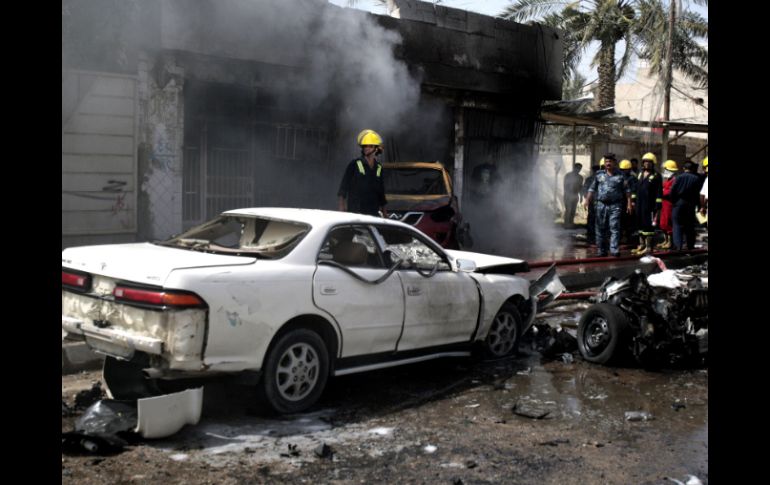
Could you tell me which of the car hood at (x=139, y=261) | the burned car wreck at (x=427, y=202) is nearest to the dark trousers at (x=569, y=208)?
the burned car wreck at (x=427, y=202)

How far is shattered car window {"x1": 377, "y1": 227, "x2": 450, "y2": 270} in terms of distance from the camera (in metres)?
6.11

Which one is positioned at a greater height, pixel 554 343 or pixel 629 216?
pixel 629 216

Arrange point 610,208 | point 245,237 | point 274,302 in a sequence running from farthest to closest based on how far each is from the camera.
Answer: point 610,208, point 245,237, point 274,302

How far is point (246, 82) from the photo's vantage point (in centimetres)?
1282

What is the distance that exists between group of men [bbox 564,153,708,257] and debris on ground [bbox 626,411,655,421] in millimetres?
9018

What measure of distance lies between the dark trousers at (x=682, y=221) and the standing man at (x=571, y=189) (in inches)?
211

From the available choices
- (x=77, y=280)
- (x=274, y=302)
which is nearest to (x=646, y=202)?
(x=274, y=302)

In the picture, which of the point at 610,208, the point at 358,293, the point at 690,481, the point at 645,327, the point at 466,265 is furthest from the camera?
the point at 610,208

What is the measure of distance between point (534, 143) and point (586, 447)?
15.8m

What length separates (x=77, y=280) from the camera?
16.1 ft

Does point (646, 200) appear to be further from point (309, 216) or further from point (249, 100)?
point (309, 216)

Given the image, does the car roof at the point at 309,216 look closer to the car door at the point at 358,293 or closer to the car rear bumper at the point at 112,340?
the car door at the point at 358,293

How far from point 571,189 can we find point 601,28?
6.53m
